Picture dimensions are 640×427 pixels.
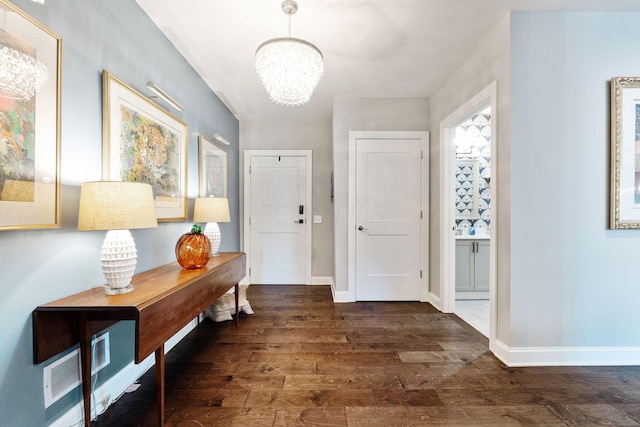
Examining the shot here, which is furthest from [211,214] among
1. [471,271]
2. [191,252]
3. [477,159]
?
[477,159]

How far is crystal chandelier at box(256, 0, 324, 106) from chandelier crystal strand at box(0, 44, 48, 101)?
1.03 m

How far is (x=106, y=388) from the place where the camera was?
4.92 feet

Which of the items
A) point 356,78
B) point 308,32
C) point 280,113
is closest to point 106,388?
point 308,32

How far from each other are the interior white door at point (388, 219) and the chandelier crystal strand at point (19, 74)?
2637 mm

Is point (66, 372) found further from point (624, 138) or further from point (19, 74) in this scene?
point (624, 138)

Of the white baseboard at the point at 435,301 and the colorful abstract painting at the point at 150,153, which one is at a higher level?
the colorful abstract painting at the point at 150,153

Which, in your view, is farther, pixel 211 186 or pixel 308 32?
pixel 211 186

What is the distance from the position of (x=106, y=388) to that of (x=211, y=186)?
1917 mm

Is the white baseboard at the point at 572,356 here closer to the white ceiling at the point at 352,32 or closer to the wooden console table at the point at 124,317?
the wooden console table at the point at 124,317

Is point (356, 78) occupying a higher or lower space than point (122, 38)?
higher

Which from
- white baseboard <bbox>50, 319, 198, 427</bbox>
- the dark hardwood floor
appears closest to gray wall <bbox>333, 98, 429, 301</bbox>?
the dark hardwood floor

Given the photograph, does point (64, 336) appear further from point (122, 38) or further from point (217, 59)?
point (217, 59)

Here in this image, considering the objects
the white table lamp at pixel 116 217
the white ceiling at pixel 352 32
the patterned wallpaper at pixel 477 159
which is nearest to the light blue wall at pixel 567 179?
the white ceiling at pixel 352 32

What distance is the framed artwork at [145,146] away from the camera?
1521 mm
